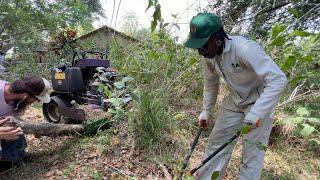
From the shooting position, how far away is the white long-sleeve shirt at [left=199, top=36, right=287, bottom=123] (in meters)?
2.56

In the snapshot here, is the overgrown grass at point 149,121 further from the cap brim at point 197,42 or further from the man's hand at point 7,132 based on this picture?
the cap brim at point 197,42

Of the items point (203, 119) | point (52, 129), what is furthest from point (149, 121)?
point (52, 129)

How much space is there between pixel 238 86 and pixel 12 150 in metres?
2.44

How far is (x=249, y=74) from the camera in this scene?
9.36 feet

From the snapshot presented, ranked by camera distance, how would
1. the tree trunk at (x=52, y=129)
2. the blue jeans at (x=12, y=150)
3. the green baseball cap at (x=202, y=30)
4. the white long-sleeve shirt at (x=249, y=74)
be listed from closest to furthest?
the white long-sleeve shirt at (x=249, y=74)
the green baseball cap at (x=202, y=30)
the blue jeans at (x=12, y=150)
the tree trunk at (x=52, y=129)

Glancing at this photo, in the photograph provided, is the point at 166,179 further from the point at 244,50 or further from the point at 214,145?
the point at 244,50

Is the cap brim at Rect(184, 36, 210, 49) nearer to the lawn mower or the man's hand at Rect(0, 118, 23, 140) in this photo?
the man's hand at Rect(0, 118, 23, 140)

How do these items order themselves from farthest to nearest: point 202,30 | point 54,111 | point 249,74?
point 54,111
point 249,74
point 202,30

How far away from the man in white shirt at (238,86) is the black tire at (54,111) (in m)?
2.53

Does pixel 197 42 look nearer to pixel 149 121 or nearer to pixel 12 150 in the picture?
pixel 149 121

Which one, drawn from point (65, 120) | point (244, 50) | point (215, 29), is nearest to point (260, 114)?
point (244, 50)

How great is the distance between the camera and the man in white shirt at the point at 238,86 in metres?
2.58

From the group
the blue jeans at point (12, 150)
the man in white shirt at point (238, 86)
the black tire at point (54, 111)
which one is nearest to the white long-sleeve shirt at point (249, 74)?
the man in white shirt at point (238, 86)

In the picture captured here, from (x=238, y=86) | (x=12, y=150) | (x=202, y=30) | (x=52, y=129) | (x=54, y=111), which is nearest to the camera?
(x=202, y=30)
